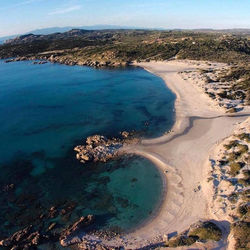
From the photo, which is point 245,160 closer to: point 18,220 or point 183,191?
point 183,191

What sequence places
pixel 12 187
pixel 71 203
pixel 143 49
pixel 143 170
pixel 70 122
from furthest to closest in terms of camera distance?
pixel 143 49
pixel 70 122
pixel 143 170
pixel 12 187
pixel 71 203

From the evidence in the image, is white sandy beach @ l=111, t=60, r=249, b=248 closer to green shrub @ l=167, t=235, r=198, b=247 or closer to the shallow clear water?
green shrub @ l=167, t=235, r=198, b=247

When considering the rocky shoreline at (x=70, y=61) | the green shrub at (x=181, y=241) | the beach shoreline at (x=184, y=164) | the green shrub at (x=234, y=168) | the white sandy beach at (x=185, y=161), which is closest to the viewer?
the green shrub at (x=181, y=241)

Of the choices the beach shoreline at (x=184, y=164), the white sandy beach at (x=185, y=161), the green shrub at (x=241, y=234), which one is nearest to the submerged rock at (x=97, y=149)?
the beach shoreline at (x=184, y=164)

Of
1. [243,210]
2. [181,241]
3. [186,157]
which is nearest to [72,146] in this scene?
[186,157]

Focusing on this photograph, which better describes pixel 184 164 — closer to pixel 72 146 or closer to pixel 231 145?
pixel 231 145

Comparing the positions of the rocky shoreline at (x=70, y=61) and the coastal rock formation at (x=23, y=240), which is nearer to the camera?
the coastal rock formation at (x=23, y=240)

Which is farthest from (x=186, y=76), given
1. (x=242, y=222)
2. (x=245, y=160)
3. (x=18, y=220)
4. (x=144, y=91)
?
(x=18, y=220)

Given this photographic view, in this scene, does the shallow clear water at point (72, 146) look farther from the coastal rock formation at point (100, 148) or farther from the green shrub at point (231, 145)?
the green shrub at point (231, 145)
